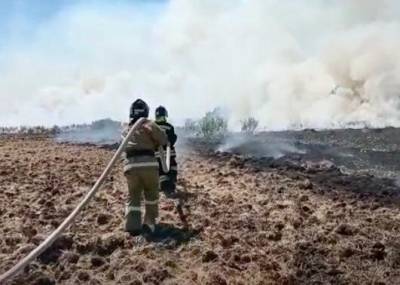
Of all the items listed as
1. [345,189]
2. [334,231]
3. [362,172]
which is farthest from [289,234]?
[362,172]

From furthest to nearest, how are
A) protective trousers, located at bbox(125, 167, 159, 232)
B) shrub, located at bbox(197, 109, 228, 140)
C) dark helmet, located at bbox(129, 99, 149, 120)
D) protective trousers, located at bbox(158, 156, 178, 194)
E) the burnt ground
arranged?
shrub, located at bbox(197, 109, 228, 140), the burnt ground, protective trousers, located at bbox(158, 156, 178, 194), dark helmet, located at bbox(129, 99, 149, 120), protective trousers, located at bbox(125, 167, 159, 232)

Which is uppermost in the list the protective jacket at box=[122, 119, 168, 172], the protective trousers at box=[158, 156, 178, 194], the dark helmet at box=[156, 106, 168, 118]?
the dark helmet at box=[156, 106, 168, 118]

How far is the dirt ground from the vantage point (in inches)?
309

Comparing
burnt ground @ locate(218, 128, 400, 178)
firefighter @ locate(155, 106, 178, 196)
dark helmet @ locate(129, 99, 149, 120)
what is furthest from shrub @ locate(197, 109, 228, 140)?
dark helmet @ locate(129, 99, 149, 120)

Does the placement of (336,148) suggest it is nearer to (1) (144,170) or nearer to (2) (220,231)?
(2) (220,231)

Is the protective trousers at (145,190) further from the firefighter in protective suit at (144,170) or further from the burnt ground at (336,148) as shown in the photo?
the burnt ground at (336,148)

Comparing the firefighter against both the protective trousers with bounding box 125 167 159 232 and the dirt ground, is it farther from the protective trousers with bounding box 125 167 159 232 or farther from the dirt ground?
the protective trousers with bounding box 125 167 159 232

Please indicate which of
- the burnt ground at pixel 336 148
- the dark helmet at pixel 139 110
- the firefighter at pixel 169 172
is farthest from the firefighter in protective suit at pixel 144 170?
the burnt ground at pixel 336 148

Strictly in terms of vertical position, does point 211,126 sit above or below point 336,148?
above

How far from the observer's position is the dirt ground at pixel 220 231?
7844mm

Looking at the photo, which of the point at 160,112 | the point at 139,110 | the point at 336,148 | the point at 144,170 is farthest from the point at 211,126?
the point at 144,170

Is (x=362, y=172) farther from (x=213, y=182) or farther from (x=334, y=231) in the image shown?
(x=334, y=231)

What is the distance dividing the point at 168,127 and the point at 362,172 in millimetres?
4601

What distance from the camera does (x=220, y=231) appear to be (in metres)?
9.16
